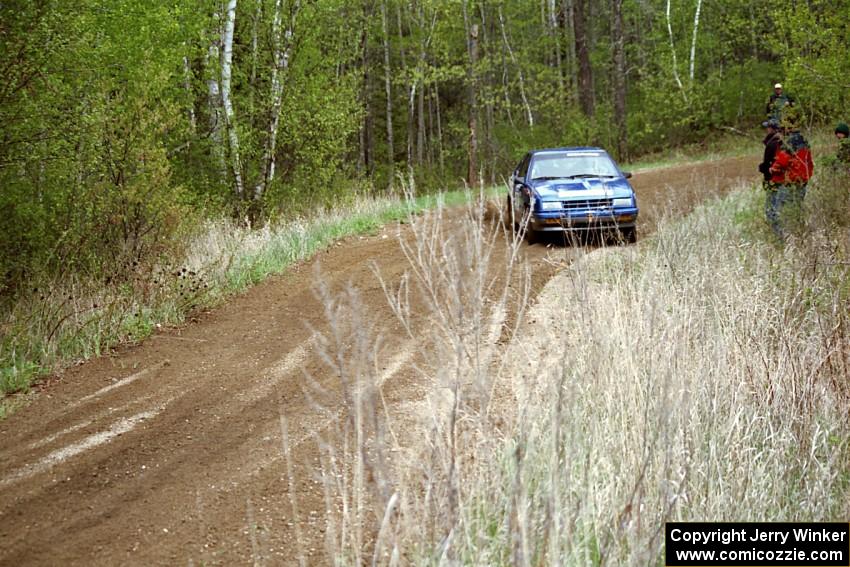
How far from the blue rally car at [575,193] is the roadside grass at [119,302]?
3770 mm

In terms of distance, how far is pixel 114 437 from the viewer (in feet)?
18.4

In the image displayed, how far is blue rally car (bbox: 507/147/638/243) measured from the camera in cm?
1221

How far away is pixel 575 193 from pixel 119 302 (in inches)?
287

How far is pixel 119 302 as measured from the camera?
849 centimetres

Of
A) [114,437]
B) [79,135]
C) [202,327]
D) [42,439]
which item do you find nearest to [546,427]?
[114,437]

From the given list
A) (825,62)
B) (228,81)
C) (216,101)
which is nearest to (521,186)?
(825,62)

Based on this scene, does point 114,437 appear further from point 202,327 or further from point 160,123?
point 160,123

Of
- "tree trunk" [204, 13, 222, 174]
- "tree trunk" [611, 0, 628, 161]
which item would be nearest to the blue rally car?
"tree trunk" [204, 13, 222, 174]

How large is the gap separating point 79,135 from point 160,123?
106 cm

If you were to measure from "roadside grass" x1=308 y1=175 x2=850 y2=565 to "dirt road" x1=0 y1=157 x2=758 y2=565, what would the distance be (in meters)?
0.39

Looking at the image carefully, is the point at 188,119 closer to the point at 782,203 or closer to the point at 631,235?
the point at 631,235

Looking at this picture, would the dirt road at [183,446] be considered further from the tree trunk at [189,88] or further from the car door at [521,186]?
the tree trunk at [189,88]

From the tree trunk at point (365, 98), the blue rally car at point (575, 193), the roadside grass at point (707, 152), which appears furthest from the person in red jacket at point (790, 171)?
the tree trunk at point (365, 98)

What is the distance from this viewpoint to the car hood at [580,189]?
12.4 m
